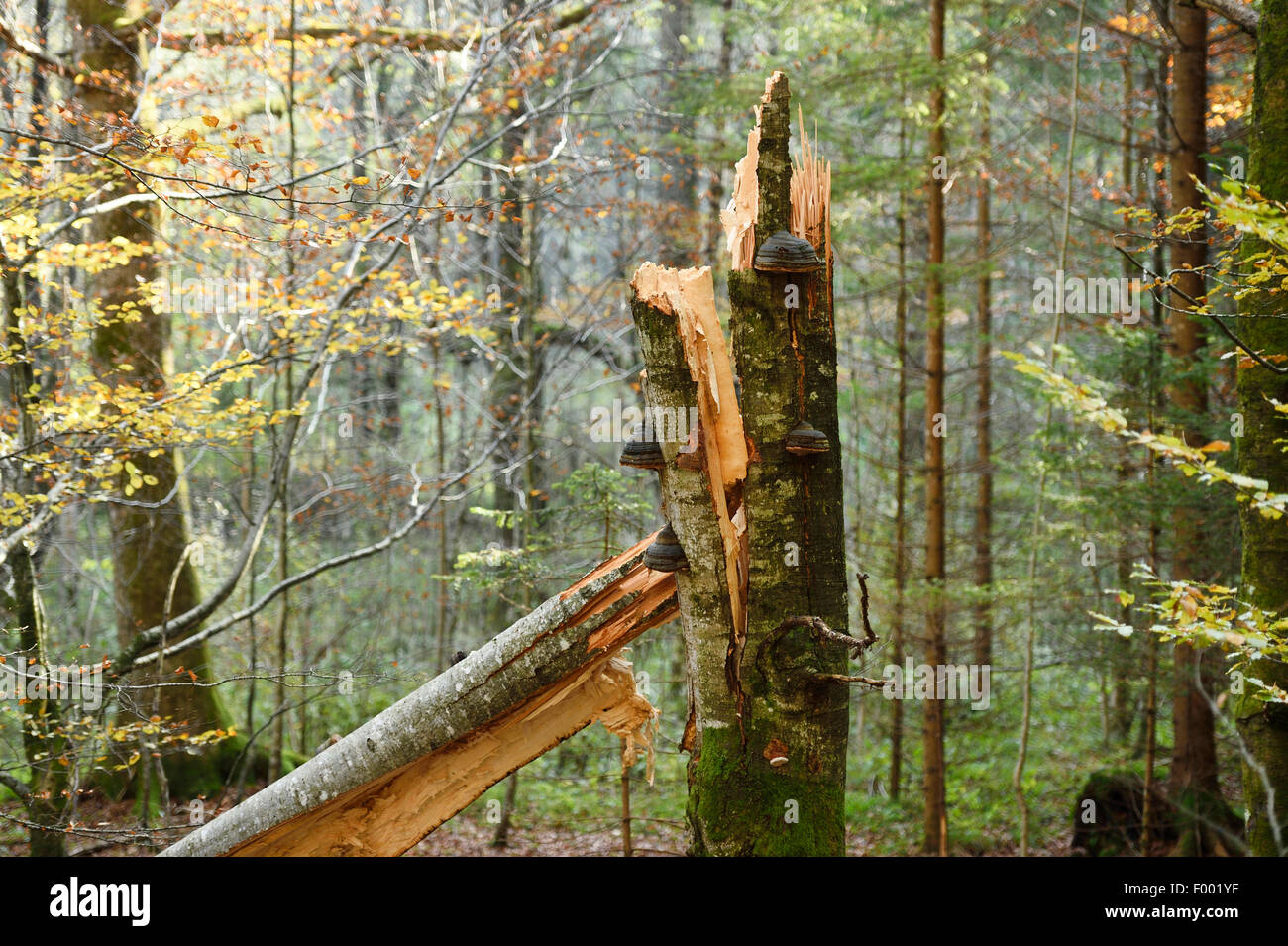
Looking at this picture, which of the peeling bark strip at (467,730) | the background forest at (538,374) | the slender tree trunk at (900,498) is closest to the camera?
the peeling bark strip at (467,730)

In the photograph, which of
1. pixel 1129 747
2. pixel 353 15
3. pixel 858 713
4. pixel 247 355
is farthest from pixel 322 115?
pixel 1129 747

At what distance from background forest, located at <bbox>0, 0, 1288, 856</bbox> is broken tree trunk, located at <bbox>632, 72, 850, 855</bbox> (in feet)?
3.20

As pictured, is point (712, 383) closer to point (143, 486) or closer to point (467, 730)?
point (467, 730)

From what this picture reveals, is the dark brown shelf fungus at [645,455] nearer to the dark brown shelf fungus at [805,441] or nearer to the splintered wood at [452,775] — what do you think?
the dark brown shelf fungus at [805,441]

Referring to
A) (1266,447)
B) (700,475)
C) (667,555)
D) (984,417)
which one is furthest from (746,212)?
(984,417)

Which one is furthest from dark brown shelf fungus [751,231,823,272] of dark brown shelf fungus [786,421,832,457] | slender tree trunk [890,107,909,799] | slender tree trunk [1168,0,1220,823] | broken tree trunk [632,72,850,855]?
slender tree trunk [890,107,909,799]

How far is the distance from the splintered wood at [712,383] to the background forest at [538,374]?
119cm

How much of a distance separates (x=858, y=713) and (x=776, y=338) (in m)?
11.2

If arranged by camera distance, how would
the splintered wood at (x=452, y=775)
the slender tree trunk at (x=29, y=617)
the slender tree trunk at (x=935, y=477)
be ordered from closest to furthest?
the splintered wood at (x=452, y=775)
the slender tree trunk at (x=29, y=617)
the slender tree trunk at (x=935, y=477)

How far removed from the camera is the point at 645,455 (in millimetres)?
3086

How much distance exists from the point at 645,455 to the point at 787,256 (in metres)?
0.87

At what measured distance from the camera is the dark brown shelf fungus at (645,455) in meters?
3.09

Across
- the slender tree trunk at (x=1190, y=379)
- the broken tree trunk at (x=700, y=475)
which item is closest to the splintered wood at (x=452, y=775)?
the broken tree trunk at (x=700, y=475)

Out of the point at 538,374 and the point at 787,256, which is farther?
the point at 538,374
